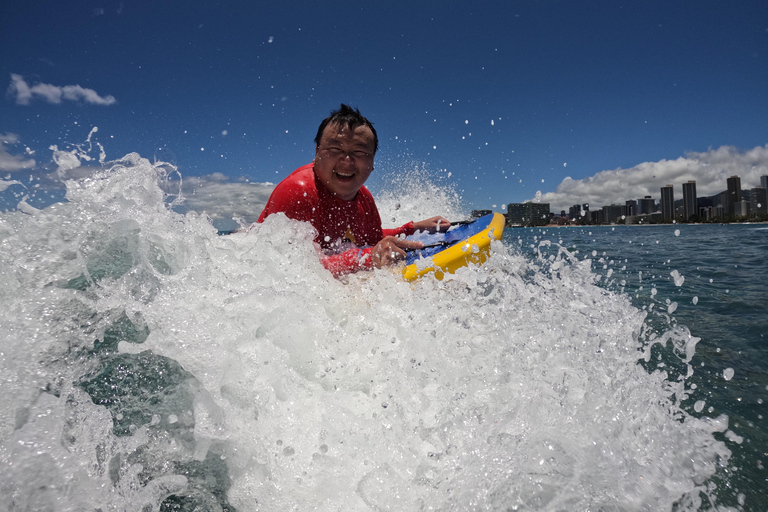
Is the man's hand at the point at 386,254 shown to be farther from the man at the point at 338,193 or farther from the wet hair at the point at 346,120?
the wet hair at the point at 346,120

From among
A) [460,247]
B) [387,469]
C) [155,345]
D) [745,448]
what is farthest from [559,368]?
[155,345]

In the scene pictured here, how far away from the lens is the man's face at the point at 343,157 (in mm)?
3439

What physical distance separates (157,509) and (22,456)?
0.56 meters

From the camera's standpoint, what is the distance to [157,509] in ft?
4.54

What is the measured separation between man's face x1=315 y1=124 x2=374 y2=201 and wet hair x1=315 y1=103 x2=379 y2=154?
0.04 m

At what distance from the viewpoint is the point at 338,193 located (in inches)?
142

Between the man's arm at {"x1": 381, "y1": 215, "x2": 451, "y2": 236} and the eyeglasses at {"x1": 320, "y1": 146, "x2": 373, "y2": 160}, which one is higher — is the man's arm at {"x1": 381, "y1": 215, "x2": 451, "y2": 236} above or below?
below

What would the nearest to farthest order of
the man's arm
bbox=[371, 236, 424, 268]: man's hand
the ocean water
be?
the ocean water < bbox=[371, 236, 424, 268]: man's hand < the man's arm

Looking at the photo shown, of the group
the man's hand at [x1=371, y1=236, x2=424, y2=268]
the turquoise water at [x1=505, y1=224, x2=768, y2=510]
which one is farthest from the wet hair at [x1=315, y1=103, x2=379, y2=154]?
the turquoise water at [x1=505, y1=224, x2=768, y2=510]

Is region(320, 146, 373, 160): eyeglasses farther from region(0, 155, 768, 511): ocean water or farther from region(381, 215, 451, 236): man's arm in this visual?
region(381, 215, 451, 236): man's arm

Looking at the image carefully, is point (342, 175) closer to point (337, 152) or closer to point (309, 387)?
point (337, 152)

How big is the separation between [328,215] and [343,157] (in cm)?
57

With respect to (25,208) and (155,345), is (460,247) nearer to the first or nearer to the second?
(155,345)

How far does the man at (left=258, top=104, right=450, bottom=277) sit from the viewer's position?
3.13m
